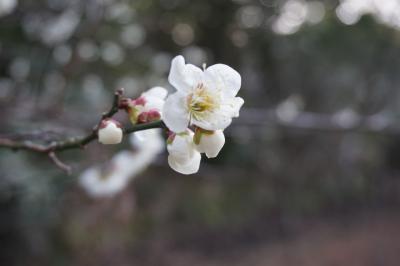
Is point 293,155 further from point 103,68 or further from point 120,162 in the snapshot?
point 120,162

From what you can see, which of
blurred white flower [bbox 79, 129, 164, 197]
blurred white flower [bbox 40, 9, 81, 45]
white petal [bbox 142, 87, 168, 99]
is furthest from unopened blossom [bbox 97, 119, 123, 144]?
blurred white flower [bbox 40, 9, 81, 45]

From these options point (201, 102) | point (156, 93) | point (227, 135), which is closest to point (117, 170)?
point (156, 93)

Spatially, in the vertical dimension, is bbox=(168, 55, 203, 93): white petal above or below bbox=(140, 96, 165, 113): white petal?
above

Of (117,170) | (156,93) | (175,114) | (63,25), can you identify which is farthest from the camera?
(63,25)

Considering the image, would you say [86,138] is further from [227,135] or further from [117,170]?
[227,135]

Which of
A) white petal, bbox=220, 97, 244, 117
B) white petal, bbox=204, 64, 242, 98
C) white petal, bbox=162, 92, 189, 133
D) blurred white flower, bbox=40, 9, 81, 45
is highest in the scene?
blurred white flower, bbox=40, 9, 81, 45

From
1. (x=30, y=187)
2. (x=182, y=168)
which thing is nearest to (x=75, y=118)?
(x=30, y=187)

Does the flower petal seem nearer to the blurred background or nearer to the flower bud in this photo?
the flower bud

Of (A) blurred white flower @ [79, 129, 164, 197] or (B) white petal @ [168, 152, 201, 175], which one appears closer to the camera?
(B) white petal @ [168, 152, 201, 175]

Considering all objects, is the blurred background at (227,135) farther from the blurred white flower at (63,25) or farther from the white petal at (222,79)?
the white petal at (222,79)
